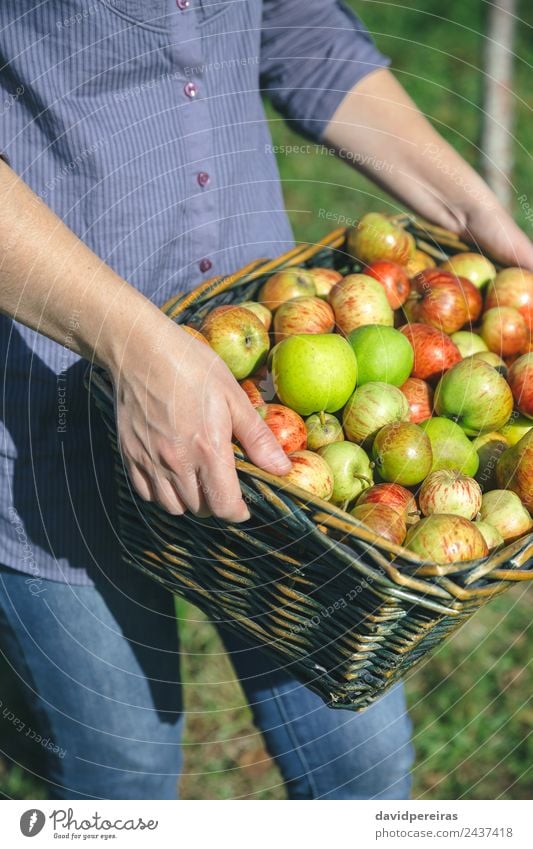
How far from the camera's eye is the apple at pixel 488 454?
6.39 ft

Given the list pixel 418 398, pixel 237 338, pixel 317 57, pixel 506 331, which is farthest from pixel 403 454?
pixel 317 57

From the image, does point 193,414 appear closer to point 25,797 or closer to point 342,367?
point 342,367

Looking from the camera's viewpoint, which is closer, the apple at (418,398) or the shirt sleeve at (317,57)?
the apple at (418,398)

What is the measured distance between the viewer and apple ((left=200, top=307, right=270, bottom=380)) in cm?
194

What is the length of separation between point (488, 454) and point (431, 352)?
31 cm

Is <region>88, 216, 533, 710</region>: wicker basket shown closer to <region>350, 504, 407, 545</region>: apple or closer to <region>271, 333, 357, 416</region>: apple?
<region>350, 504, 407, 545</region>: apple

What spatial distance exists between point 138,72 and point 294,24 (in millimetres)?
717

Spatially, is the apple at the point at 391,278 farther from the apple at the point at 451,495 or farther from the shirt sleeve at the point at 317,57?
the apple at the point at 451,495

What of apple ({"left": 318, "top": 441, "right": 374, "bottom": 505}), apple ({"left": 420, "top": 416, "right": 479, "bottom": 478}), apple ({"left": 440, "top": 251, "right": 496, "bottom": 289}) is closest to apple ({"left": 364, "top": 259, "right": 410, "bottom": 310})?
apple ({"left": 440, "top": 251, "right": 496, "bottom": 289})

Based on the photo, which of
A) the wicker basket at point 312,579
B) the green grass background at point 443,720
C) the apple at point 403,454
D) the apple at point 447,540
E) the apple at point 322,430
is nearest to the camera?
the wicker basket at point 312,579

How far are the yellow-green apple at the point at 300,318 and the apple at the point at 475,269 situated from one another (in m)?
0.46

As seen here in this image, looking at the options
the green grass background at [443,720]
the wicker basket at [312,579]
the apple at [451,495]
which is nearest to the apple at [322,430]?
the apple at [451,495]

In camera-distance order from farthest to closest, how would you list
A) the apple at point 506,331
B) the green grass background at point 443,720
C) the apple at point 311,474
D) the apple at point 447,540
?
1. the green grass background at point 443,720
2. the apple at point 506,331
3. the apple at point 311,474
4. the apple at point 447,540

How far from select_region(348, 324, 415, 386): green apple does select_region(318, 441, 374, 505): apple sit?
0.23 meters
